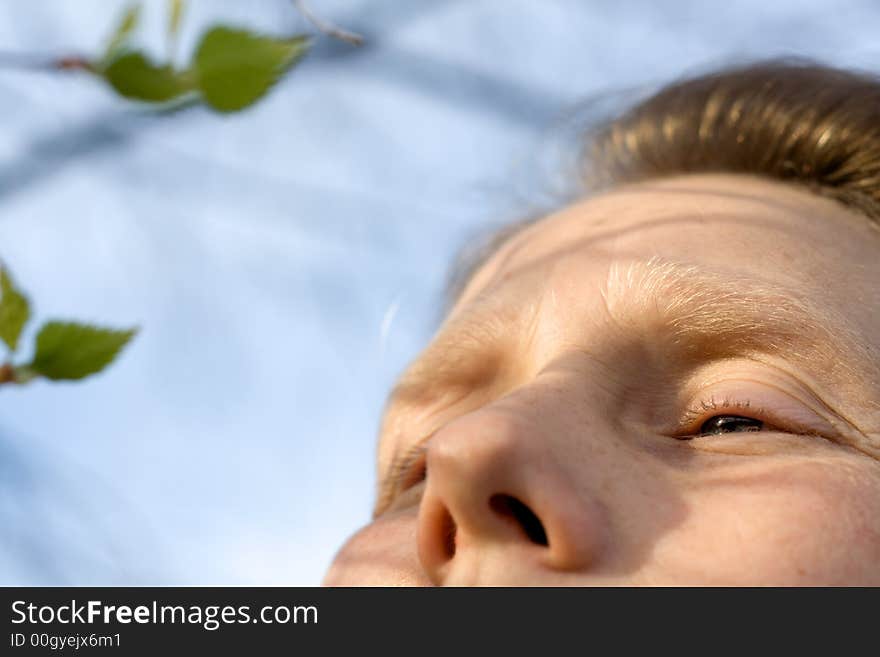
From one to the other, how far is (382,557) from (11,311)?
73 cm

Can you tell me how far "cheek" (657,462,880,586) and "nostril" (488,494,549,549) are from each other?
112mm

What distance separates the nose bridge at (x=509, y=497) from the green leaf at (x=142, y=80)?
1.62 ft

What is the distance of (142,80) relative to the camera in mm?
403

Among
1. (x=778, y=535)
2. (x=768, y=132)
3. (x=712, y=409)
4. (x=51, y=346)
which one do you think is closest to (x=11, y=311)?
(x=51, y=346)

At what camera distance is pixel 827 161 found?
5.03 feet

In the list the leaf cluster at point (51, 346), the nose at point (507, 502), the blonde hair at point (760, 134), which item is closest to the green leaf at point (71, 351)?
the leaf cluster at point (51, 346)

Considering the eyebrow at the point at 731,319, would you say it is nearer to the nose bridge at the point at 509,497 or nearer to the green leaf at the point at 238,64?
the nose bridge at the point at 509,497

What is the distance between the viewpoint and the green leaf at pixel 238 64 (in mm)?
414

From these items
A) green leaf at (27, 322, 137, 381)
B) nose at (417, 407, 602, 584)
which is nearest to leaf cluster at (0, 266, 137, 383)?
green leaf at (27, 322, 137, 381)

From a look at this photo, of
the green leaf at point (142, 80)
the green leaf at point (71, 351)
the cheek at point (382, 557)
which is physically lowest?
the cheek at point (382, 557)

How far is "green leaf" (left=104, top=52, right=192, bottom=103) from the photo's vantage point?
400 millimetres

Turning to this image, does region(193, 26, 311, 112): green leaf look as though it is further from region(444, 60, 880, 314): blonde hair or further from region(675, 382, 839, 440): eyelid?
region(444, 60, 880, 314): blonde hair
